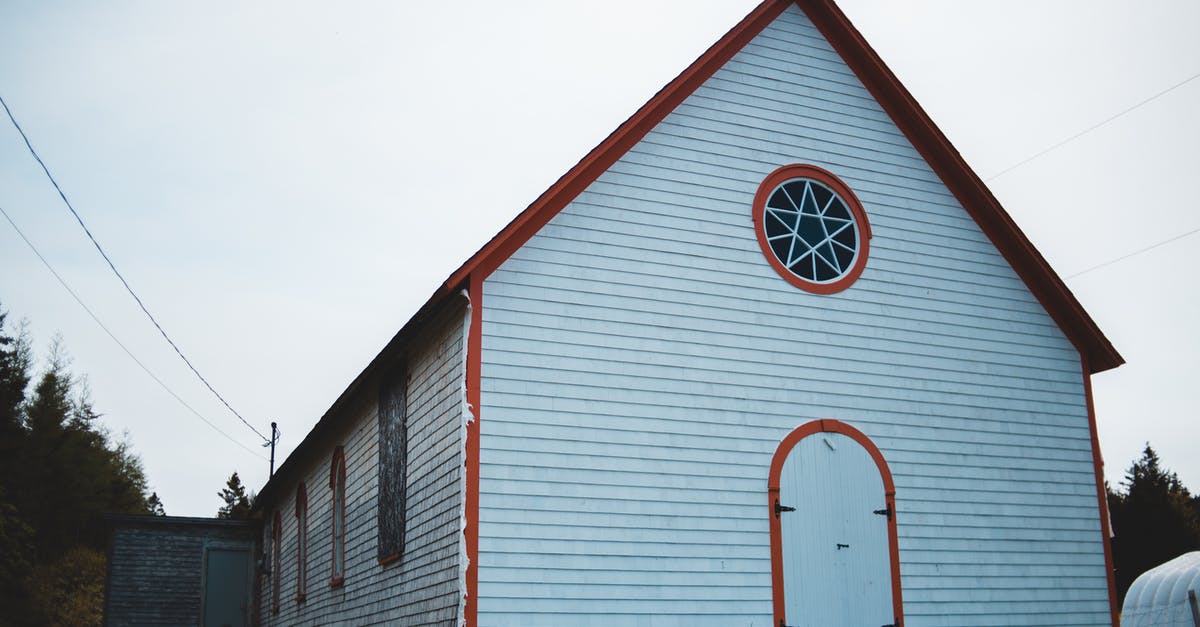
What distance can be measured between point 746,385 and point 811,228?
8.09 ft

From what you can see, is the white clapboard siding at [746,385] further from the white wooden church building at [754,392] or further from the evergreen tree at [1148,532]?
the evergreen tree at [1148,532]

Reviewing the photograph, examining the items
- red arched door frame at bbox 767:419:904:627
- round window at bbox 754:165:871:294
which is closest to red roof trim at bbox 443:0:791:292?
round window at bbox 754:165:871:294

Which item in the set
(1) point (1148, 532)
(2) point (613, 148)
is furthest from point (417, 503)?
(1) point (1148, 532)

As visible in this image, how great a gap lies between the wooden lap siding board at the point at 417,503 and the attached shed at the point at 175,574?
9411mm

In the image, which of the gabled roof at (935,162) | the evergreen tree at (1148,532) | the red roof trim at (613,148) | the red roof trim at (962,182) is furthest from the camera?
the evergreen tree at (1148,532)

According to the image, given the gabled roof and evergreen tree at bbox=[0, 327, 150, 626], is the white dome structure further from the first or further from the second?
evergreen tree at bbox=[0, 327, 150, 626]

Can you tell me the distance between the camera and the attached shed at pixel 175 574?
85.1 feet

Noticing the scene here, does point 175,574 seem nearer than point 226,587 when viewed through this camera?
Yes

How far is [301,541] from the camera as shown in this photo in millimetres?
21516

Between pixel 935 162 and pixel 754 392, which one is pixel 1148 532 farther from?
pixel 754 392

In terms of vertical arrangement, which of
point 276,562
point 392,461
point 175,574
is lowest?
point 175,574

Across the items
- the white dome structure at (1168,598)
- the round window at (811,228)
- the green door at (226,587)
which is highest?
the round window at (811,228)

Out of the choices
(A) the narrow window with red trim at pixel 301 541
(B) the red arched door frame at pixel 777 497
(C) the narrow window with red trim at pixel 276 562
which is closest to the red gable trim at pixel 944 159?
(B) the red arched door frame at pixel 777 497

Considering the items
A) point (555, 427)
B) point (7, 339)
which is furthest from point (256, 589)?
point (7, 339)
